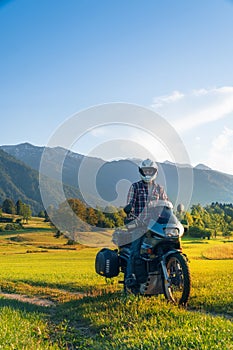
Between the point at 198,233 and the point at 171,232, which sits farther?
the point at 198,233

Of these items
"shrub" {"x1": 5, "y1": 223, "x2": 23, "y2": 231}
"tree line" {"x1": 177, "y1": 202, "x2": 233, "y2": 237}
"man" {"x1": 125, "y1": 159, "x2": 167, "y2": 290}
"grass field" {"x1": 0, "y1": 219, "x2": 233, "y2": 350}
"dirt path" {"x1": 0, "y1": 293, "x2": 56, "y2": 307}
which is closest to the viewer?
"grass field" {"x1": 0, "y1": 219, "x2": 233, "y2": 350}

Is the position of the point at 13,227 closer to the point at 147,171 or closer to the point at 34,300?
the point at 34,300

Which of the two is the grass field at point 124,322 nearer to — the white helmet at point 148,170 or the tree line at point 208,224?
the white helmet at point 148,170

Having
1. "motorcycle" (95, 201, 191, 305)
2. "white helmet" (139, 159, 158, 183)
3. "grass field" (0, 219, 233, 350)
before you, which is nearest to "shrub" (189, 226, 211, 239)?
"grass field" (0, 219, 233, 350)

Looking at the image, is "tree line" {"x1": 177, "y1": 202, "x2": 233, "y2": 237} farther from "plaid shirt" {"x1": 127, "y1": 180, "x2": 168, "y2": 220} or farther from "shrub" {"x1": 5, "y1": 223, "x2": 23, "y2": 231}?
"plaid shirt" {"x1": 127, "y1": 180, "x2": 168, "y2": 220}

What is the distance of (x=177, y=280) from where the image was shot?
834 centimetres

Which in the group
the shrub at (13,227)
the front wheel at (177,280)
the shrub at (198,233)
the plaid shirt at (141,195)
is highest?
the plaid shirt at (141,195)

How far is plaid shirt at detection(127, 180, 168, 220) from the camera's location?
993 cm

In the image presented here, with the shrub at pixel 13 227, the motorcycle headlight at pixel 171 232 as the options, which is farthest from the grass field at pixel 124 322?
the shrub at pixel 13 227

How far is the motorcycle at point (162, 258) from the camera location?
829 cm

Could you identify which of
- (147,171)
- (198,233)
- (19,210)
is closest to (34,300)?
(147,171)

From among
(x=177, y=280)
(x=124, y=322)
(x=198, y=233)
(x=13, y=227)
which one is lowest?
(x=13, y=227)

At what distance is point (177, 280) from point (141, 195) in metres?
2.39

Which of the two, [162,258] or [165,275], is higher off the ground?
[162,258]
